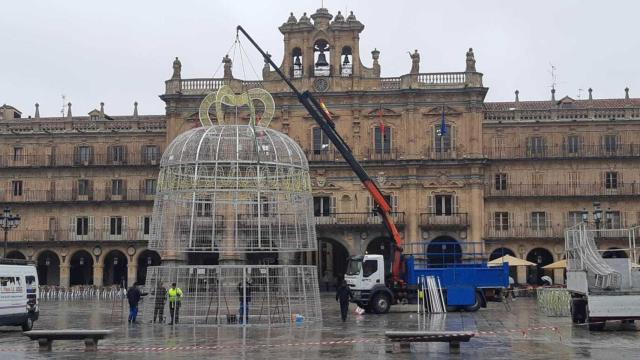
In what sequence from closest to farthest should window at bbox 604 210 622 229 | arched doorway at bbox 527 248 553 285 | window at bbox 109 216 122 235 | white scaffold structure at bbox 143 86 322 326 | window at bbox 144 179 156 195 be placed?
1. white scaffold structure at bbox 143 86 322 326
2. window at bbox 604 210 622 229
3. arched doorway at bbox 527 248 553 285
4. window at bbox 109 216 122 235
5. window at bbox 144 179 156 195

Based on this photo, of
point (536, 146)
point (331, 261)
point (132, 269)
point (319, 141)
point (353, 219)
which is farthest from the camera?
point (331, 261)

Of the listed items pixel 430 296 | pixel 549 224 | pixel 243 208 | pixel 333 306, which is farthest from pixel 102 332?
pixel 549 224

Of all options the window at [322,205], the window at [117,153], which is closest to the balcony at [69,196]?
the window at [117,153]

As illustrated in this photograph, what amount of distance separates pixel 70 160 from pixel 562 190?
35.3 m

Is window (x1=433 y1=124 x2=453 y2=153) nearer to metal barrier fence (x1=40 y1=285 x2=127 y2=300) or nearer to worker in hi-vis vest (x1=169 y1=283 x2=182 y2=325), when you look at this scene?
metal barrier fence (x1=40 y1=285 x2=127 y2=300)

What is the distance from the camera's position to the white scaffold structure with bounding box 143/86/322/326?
2892cm

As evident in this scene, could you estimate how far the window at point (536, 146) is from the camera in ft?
201

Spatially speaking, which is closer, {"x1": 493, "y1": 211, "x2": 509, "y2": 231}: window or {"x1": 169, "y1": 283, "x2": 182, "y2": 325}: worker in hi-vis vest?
{"x1": 169, "y1": 283, "x2": 182, "y2": 325}: worker in hi-vis vest

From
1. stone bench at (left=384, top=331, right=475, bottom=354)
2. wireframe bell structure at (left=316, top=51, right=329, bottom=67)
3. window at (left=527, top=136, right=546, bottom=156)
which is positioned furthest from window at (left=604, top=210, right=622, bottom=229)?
stone bench at (left=384, top=331, right=475, bottom=354)

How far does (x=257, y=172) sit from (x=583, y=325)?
39.2 feet

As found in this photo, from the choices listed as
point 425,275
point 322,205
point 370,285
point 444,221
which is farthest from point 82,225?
point 425,275

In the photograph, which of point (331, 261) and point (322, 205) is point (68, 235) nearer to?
point (322, 205)

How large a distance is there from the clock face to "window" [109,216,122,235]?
17338mm

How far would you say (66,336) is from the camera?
22.3 meters
